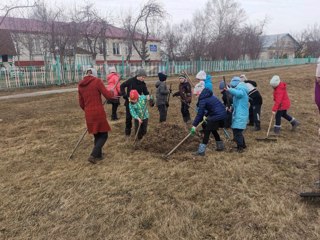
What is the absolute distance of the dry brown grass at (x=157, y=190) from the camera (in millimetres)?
3162

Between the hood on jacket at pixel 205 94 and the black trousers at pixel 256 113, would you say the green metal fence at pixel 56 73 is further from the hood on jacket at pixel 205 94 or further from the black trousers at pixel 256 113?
the hood on jacket at pixel 205 94

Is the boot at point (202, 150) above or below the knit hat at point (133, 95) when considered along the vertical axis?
below

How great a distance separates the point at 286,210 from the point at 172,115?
5945 millimetres

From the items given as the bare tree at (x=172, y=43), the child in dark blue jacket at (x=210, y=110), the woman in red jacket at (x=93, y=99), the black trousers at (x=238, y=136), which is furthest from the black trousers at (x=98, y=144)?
the bare tree at (x=172, y=43)

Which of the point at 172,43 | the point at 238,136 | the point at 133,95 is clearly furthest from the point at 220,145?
the point at 172,43

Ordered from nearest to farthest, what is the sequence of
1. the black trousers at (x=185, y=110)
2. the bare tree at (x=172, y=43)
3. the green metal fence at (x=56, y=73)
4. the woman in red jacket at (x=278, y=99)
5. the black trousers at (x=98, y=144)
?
1. the black trousers at (x=98, y=144)
2. the woman in red jacket at (x=278, y=99)
3. the black trousers at (x=185, y=110)
4. the green metal fence at (x=56, y=73)
5. the bare tree at (x=172, y=43)

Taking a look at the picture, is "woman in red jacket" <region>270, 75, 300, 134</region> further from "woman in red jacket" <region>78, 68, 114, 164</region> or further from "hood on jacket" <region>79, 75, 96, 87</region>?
"hood on jacket" <region>79, 75, 96, 87</region>

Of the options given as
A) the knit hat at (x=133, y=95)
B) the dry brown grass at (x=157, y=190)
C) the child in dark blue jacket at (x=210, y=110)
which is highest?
the knit hat at (x=133, y=95)

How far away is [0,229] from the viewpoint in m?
3.26

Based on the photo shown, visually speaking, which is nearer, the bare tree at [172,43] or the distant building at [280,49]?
the bare tree at [172,43]

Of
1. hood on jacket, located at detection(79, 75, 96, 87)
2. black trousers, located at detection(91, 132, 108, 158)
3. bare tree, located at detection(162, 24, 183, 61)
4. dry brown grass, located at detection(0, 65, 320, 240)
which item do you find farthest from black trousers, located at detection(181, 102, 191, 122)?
bare tree, located at detection(162, 24, 183, 61)

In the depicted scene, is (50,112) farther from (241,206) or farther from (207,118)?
(241,206)

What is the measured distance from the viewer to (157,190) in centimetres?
400

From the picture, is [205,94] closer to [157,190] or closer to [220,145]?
[220,145]
